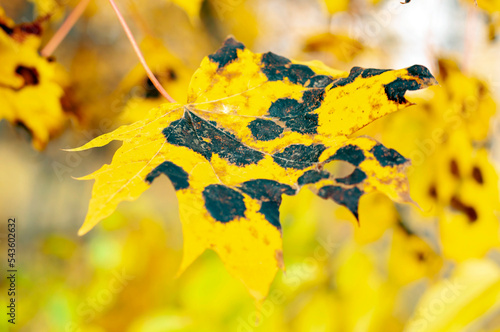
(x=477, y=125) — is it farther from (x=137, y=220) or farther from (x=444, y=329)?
(x=137, y=220)

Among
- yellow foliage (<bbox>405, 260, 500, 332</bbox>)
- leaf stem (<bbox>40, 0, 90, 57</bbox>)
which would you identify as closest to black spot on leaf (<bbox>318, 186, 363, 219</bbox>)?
yellow foliage (<bbox>405, 260, 500, 332</bbox>)

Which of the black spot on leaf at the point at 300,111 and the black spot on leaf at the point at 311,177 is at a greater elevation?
the black spot on leaf at the point at 300,111

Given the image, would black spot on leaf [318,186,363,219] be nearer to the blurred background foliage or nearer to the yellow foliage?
the blurred background foliage

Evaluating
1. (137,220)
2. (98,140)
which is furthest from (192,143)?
(137,220)

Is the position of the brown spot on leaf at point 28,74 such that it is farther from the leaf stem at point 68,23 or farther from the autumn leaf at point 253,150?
the autumn leaf at point 253,150

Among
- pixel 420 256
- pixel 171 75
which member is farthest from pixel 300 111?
pixel 420 256

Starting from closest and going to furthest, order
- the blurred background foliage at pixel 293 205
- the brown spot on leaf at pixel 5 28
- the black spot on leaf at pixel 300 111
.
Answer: the black spot on leaf at pixel 300 111, the brown spot on leaf at pixel 5 28, the blurred background foliage at pixel 293 205

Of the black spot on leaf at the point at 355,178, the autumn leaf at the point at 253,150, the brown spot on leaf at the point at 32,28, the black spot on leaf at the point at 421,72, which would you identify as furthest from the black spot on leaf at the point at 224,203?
the brown spot on leaf at the point at 32,28

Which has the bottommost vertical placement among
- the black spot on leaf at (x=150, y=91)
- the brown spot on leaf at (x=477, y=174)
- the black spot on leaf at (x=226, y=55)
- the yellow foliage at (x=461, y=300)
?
the yellow foliage at (x=461, y=300)
